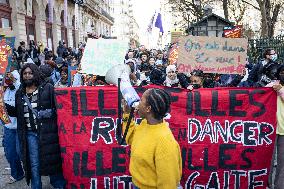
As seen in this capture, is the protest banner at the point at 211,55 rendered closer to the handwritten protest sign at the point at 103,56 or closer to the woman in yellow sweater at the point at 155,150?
the handwritten protest sign at the point at 103,56

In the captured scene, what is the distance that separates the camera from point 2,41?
486cm

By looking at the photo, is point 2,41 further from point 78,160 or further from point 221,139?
point 221,139

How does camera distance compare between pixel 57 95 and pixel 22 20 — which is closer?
pixel 57 95

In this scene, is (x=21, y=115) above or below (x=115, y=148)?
above

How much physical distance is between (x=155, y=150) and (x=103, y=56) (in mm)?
1499

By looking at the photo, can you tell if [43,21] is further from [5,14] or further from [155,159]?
[155,159]

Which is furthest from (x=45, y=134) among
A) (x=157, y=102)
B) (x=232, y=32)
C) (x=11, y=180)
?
(x=232, y=32)

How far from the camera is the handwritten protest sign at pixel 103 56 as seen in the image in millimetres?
3528

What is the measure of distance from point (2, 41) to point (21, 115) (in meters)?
1.46

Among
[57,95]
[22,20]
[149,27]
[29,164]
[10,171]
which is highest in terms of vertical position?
[22,20]

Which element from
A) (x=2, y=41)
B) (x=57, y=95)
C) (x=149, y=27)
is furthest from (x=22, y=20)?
→ (x=57, y=95)

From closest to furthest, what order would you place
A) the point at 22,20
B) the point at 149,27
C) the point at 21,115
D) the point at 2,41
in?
1. the point at 21,115
2. the point at 2,41
3. the point at 149,27
4. the point at 22,20

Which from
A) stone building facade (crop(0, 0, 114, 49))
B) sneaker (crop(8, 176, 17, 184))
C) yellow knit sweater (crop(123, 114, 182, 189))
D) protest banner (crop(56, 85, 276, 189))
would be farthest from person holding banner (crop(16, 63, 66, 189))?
stone building facade (crop(0, 0, 114, 49))

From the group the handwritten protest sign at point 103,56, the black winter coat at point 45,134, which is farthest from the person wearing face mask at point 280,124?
the black winter coat at point 45,134
